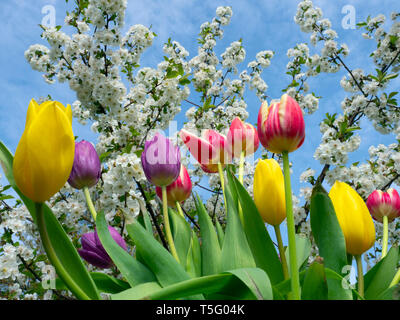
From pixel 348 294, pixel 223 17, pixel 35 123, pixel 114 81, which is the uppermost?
pixel 223 17

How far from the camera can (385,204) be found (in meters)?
1.02

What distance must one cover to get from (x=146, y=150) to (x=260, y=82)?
398 cm

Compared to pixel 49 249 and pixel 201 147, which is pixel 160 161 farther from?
pixel 49 249

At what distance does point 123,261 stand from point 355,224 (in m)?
0.50

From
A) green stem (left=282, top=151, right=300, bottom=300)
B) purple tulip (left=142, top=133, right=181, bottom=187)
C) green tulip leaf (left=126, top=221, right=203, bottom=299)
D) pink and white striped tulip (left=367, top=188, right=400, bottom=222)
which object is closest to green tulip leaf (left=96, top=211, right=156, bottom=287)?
green tulip leaf (left=126, top=221, right=203, bottom=299)

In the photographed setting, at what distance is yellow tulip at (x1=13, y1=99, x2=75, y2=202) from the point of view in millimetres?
497

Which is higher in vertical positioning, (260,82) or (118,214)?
(260,82)

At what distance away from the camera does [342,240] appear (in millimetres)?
698

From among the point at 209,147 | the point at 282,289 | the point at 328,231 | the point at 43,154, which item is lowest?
the point at 282,289

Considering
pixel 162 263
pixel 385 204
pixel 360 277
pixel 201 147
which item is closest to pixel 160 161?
pixel 201 147

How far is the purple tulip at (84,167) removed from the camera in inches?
33.4

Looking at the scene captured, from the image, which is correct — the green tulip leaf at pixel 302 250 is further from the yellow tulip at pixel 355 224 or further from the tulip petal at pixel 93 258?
the tulip petal at pixel 93 258
